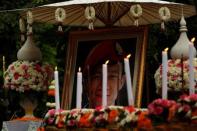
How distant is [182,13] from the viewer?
6.32 metres

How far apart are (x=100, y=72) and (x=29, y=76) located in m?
1.13

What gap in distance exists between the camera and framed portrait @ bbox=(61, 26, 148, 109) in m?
→ 5.75

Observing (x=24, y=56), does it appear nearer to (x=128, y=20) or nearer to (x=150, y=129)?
(x=128, y=20)

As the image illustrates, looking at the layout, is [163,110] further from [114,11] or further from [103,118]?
[114,11]

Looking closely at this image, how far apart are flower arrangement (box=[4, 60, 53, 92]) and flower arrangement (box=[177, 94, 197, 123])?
2.64 m

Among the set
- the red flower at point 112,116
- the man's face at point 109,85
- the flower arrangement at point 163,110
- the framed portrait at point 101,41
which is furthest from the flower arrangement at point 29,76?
the flower arrangement at point 163,110

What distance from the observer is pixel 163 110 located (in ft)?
14.8

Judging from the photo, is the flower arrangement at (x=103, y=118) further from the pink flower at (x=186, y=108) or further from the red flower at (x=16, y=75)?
the red flower at (x=16, y=75)

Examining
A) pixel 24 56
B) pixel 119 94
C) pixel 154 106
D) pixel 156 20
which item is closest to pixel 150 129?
pixel 154 106

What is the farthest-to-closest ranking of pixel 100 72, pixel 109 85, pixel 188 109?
1. pixel 100 72
2. pixel 109 85
3. pixel 188 109

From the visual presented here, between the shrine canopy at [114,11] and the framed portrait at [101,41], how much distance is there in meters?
0.14

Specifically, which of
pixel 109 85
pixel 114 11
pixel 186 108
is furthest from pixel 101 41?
pixel 186 108

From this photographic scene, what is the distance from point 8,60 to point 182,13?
5.00 m

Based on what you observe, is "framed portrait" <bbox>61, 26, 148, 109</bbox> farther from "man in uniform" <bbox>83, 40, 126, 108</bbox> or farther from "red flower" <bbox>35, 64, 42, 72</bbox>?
"red flower" <bbox>35, 64, 42, 72</bbox>
